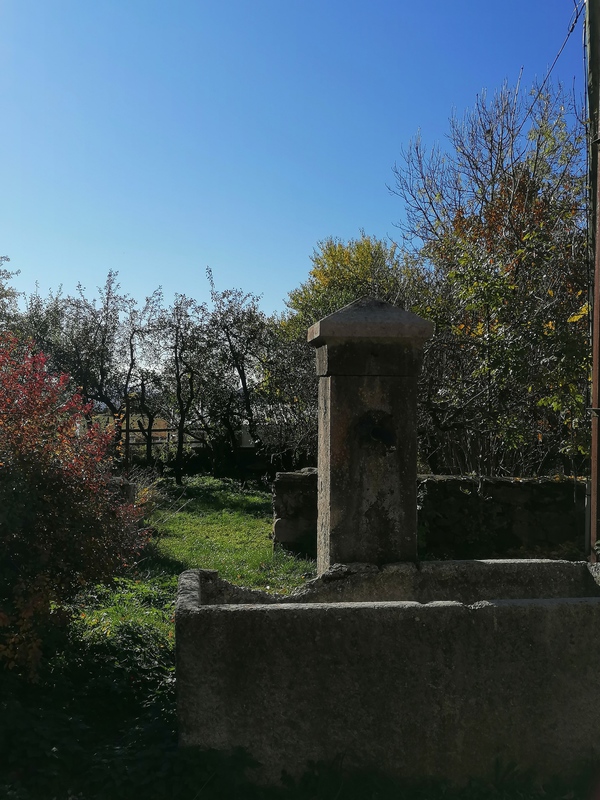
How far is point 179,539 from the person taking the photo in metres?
9.77

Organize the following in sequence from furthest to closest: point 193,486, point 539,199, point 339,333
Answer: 1. point 193,486
2. point 539,199
3. point 339,333

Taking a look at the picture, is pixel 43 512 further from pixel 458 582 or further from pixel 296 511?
pixel 296 511

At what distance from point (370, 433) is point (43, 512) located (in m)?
1.88

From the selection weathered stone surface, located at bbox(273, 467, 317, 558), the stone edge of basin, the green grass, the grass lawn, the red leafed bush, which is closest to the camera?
the grass lawn

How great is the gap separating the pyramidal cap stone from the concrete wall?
5.28ft

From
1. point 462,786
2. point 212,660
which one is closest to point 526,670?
point 462,786

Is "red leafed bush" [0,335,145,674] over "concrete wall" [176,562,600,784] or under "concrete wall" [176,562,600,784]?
over

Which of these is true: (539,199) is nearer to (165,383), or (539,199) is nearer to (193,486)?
(193,486)

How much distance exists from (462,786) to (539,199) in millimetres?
11160

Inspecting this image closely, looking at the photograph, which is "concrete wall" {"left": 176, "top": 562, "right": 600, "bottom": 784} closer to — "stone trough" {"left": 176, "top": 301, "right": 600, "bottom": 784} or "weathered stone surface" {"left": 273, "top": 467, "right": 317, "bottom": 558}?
"stone trough" {"left": 176, "top": 301, "right": 600, "bottom": 784}

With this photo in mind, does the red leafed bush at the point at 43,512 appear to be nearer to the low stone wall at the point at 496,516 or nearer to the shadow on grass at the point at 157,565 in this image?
the shadow on grass at the point at 157,565

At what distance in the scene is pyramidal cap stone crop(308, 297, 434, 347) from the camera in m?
4.14

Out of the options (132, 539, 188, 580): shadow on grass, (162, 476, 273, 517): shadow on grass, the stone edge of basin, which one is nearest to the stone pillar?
the stone edge of basin

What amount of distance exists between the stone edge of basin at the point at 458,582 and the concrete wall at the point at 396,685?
884 millimetres
